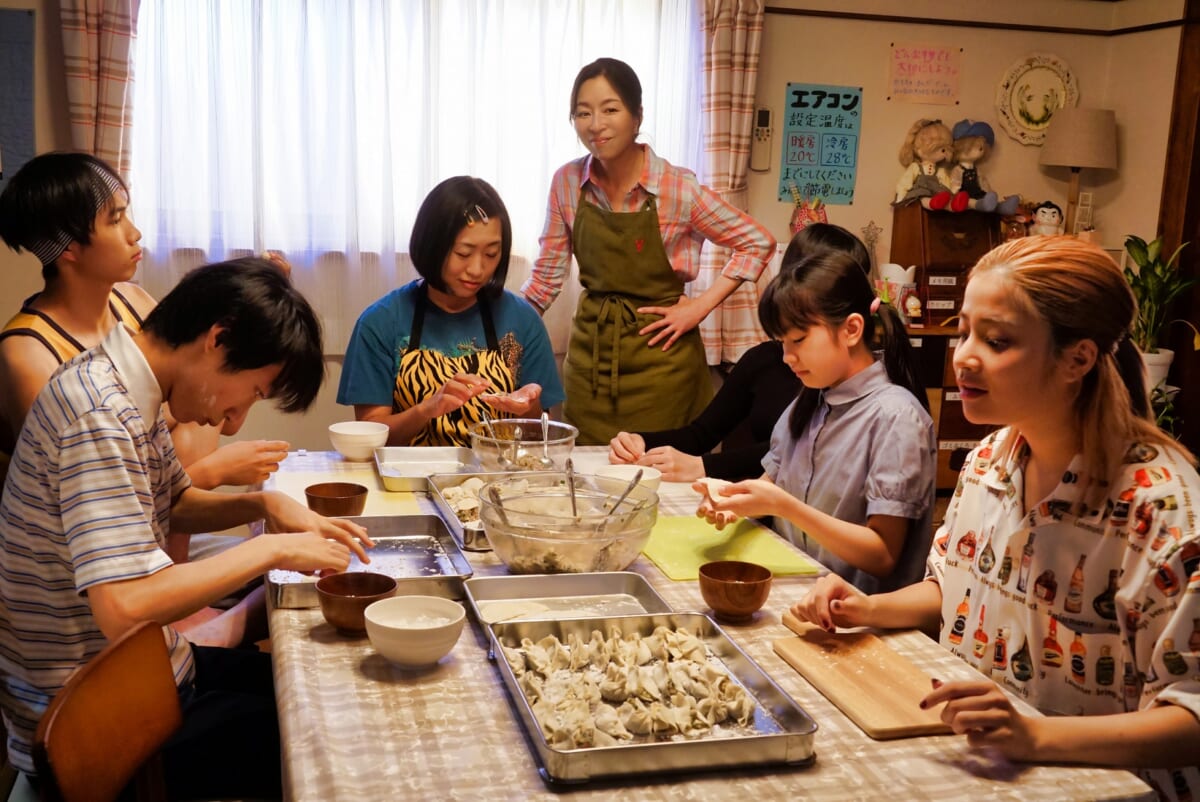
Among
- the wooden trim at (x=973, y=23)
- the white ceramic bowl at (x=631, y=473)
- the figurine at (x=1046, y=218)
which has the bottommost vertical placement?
the white ceramic bowl at (x=631, y=473)

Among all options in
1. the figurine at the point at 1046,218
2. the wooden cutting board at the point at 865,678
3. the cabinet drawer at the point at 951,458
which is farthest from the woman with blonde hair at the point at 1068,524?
the figurine at the point at 1046,218

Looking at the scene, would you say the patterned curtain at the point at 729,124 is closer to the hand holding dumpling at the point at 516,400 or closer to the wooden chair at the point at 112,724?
the hand holding dumpling at the point at 516,400

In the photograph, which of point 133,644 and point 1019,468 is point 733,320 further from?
point 133,644

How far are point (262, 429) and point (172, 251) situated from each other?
2.42 feet

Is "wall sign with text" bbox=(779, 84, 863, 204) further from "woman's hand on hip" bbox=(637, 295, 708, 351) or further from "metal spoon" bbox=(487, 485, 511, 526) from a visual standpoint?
"metal spoon" bbox=(487, 485, 511, 526)

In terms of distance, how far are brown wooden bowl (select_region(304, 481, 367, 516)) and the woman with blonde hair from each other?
2.73 feet

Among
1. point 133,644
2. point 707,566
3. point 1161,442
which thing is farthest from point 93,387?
point 1161,442

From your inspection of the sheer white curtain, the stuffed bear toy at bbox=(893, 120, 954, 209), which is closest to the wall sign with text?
the stuffed bear toy at bbox=(893, 120, 954, 209)

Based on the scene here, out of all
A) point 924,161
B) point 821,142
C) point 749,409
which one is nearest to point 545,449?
point 749,409

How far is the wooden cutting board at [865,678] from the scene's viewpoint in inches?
46.1

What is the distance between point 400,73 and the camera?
3939 millimetres

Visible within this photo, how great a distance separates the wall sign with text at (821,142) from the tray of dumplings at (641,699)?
3448mm

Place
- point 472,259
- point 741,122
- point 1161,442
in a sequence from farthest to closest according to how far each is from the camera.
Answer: point 741,122 → point 472,259 → point 1161,442

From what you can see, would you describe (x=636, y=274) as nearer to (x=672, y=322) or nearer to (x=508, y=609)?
(x=672, y=322)
